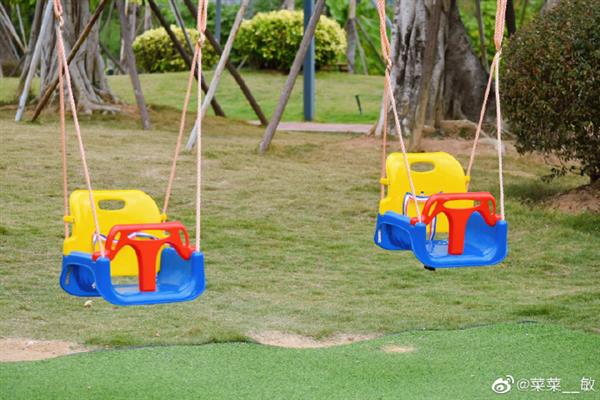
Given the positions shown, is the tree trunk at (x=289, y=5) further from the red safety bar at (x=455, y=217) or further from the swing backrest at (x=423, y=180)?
the red safety bar at (x=455, y=217)

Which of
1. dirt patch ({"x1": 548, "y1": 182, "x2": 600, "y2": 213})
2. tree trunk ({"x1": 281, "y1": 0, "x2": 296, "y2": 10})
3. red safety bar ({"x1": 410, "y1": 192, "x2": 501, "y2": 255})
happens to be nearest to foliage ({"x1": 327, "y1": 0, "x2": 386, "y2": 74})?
tree trunk ({"x1": 281, "y1": 0, "x2": 296, "y2": 10})

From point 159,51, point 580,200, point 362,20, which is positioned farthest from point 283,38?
point 580,200

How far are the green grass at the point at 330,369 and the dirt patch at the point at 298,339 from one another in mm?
150

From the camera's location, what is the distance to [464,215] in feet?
18.2

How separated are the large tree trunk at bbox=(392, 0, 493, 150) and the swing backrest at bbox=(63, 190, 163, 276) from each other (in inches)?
276

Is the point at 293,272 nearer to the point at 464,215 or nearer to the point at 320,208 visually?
the point at 320,208

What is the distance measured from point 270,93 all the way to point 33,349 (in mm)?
13133

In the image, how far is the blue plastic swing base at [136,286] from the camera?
182 inches

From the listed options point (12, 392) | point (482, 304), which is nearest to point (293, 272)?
point (482, 304)

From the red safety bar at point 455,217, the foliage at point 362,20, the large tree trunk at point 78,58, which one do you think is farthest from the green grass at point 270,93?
the red safety bar at point 455,217

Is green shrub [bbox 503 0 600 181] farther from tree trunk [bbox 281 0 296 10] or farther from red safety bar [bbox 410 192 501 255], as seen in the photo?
tree trunk [bbox 281 0 296 10]

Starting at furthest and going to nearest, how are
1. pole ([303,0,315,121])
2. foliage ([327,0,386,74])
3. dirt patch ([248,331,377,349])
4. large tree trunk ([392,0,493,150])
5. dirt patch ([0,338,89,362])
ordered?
foliage ([327,0,386,74]) < pole ([303,0,315,121]) < large tree trunk ([392,0,493,150]) < dirt patch ([248,331,377,349]) < dirt patch ([0,338,89,362])

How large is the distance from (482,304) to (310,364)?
182 centimetres

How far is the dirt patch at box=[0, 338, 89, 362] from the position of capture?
5.90 meters
